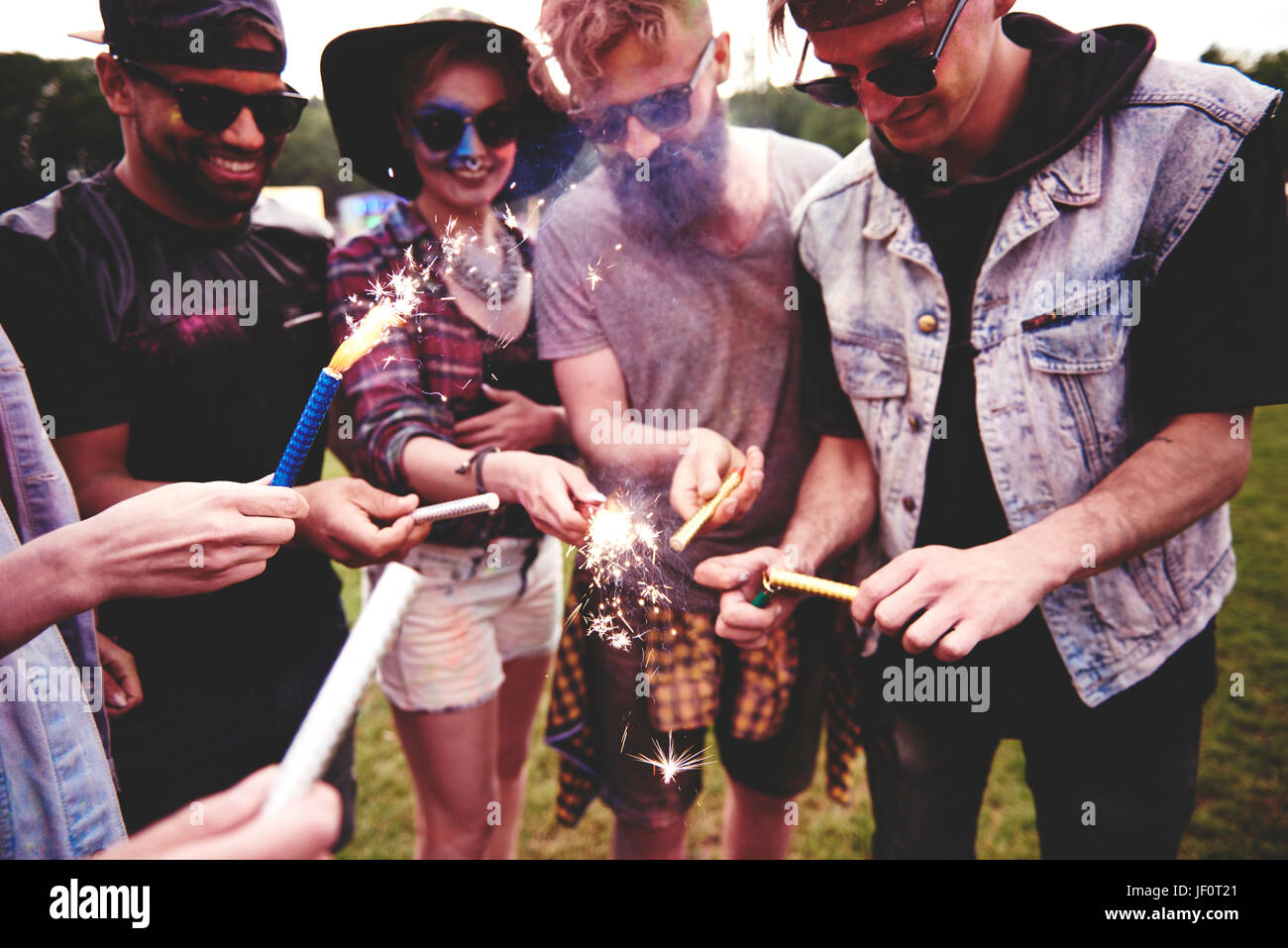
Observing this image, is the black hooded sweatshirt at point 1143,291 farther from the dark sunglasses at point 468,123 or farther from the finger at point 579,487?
the dark sunglasses at point 468,123

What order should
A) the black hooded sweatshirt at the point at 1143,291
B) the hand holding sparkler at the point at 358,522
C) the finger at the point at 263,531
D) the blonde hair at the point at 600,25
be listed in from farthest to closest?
1. the blonde hair at the point at 600,25
2. the hand holding sparkler at the point at 358,522
3. the black hooded sweatshirt at the point at 1143,291
4. the finger at the point at 263,531

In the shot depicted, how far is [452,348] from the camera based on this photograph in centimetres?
242

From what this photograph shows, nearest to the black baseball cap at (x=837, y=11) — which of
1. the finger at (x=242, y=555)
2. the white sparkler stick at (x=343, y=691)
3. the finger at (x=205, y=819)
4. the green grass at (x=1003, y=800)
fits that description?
the white sparkler stick at (x=343, y=691)

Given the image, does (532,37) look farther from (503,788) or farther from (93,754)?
(503,788)

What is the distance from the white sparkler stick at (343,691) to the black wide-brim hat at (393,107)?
157cm

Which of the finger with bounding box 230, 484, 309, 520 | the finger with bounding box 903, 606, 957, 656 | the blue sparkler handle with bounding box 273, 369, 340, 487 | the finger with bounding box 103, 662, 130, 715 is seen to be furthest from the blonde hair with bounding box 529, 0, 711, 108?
the finger with bounding box 103, 662, 130, 715

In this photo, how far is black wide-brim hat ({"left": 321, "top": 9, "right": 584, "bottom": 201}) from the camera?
92.7 inches

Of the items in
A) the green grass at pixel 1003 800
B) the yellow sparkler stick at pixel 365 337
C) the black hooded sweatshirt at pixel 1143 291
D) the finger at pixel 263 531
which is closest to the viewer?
the finger at pixel 263 531

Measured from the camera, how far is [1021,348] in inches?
82.3

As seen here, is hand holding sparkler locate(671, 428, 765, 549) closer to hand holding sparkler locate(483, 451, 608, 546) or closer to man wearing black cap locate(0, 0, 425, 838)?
hand holding sparkler locate(483, 451, 608, 546)

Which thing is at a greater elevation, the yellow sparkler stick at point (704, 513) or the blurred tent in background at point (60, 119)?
the blurred tent in background at point (60, 119)

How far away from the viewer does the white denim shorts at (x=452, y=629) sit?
2.78 metres

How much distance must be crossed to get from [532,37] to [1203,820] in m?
4.93
